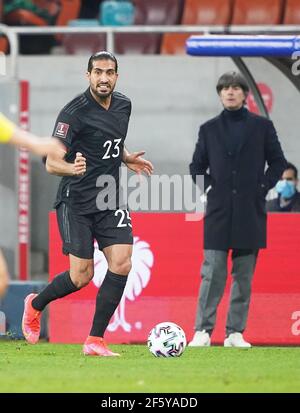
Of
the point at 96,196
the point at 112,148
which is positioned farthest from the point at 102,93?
the point at 96,196

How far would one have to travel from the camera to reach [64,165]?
32.1 feet

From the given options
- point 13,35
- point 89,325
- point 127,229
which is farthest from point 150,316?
point 13,35

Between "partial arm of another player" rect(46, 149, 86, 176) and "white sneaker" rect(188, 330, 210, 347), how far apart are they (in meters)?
2.48

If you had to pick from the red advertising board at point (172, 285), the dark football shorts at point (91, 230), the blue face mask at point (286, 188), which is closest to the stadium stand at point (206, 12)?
the blue face mask at point (286, 188)

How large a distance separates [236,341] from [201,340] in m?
0.30

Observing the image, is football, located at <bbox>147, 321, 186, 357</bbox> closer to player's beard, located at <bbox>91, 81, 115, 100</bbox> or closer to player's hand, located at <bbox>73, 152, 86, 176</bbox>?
player's hand, located at <bbox>73, 152, 86, 176</bbox>

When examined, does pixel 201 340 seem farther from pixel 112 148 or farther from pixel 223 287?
pixel 112 148

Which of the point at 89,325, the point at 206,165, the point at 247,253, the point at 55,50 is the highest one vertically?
the point at 55,50

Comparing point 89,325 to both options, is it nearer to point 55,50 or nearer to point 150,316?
point 150,316

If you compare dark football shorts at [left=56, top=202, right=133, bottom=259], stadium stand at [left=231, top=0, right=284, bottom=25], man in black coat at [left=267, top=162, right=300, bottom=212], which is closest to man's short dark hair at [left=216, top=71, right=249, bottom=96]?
man in black coat at [left=267, top=162, right=300, bottom=212]

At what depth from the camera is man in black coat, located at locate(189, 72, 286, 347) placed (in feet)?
38.3

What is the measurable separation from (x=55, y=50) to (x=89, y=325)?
206 inches

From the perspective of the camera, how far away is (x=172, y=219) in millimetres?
12375

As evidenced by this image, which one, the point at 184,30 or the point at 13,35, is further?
the point at 184,30
